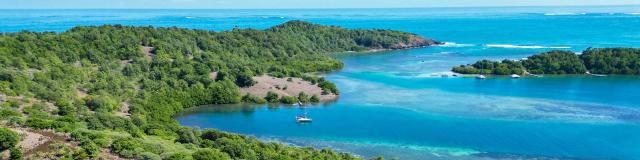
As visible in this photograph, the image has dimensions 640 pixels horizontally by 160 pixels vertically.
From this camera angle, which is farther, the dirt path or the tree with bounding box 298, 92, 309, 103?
the dirt path

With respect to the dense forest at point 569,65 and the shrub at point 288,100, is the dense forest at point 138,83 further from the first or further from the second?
the dense forest at point 569,65

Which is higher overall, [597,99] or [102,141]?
[102,141]

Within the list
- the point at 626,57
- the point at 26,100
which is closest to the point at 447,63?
the point at 626,57

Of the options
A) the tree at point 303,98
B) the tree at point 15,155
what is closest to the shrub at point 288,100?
the tree at point 303,98

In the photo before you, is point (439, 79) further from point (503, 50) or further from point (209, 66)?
point (503, 50)

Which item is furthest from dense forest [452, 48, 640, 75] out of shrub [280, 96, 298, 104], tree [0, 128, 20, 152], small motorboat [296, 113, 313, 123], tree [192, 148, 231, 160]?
tree [0, 128, 20, 152]

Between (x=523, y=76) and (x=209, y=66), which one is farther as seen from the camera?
(x=523, y=76)

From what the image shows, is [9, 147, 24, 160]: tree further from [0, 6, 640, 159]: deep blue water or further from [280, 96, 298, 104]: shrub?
[280, 96, 298, 104]: shrub
